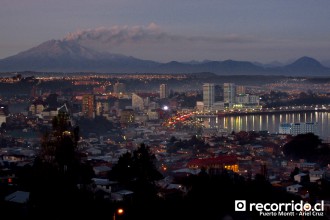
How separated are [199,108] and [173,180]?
847 inches

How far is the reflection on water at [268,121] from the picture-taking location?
69.7 feet

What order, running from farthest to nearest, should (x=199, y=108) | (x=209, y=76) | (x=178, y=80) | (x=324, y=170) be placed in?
(x=209, y=76)
(x=178, y=80)
(x=199, y=108)
(x=324, y=170)

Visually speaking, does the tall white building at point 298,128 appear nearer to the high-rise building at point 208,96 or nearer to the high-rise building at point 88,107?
the high-rise building at point 88,107

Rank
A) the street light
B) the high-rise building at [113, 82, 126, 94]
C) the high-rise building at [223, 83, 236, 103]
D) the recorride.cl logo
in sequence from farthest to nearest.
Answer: the high-rise building at [113, 82, 126, 94], the high-rise building at [223, 83, 236, 103], the recorride.cl logo, the street light

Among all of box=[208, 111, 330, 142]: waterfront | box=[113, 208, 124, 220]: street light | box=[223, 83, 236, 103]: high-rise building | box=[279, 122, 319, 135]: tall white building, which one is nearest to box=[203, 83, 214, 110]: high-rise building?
box=[223, 83, 236, 103]: high-rise building

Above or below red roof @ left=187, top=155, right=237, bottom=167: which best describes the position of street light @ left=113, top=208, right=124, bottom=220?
above

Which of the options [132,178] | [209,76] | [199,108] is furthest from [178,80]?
[132,178]

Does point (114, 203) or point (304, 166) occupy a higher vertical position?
point (114, 203)

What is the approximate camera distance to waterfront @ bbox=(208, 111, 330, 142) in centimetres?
2125

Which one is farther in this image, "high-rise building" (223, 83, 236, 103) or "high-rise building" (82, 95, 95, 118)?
"high-rise building" (223, 83, 236, 103)

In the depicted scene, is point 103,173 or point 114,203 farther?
point 103,173

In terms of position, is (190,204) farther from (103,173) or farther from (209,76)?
(209,76)

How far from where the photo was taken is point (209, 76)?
47094mm

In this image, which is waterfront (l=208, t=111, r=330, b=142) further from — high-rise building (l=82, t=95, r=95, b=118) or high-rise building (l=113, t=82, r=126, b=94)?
high-rise building (l=113, t=82, r=126, b=94)
